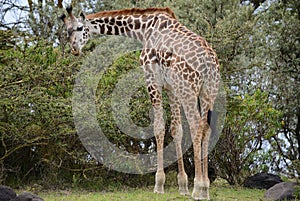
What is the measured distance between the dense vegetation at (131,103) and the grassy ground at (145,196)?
80 cm

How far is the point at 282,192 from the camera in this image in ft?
24.9

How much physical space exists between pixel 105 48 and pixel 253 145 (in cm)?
398

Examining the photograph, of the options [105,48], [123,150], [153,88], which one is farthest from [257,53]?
[153,88]

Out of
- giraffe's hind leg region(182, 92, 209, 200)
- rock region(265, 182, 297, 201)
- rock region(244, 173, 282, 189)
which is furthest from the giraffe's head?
rock region(244, 173, 282, 189)

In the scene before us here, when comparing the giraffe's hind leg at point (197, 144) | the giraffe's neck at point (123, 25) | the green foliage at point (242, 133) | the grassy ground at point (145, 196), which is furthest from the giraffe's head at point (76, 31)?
the green foliage at point (242, 133)

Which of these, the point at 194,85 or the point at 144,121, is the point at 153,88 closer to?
the point at 194,85

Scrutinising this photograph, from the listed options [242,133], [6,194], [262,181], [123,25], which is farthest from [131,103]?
[6,194]

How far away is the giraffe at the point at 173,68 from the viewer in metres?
6.74

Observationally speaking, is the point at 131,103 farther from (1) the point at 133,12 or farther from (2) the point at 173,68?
(2) the point at 173,68

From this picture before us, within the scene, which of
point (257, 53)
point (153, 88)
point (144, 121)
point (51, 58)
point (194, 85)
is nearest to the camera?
point (194, 85)

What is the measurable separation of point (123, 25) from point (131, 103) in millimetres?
1826

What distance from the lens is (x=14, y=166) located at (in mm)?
9398

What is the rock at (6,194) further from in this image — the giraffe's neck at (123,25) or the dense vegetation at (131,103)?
the giraffe's neck at (123,25)

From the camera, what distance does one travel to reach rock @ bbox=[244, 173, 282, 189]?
962 cm
